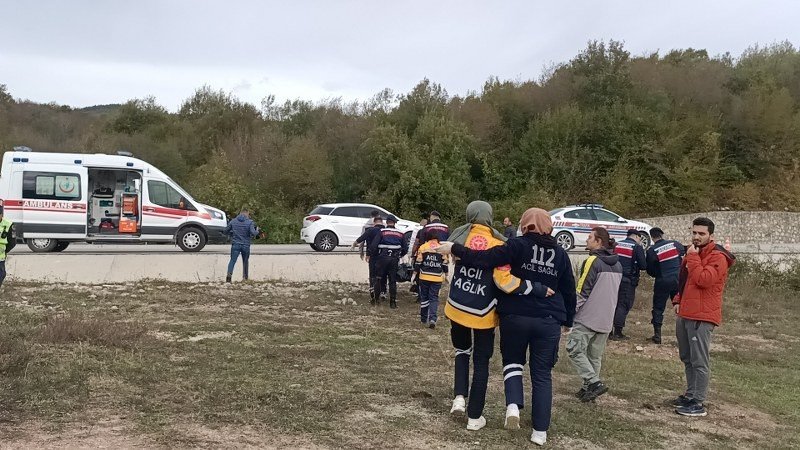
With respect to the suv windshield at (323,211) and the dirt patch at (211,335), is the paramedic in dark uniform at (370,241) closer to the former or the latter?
the dirt patch at (211,335)

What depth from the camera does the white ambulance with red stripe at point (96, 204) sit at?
16.9 m

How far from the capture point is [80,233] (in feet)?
56.3

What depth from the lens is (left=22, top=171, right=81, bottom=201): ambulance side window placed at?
55.4 feet

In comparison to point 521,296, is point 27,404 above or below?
below

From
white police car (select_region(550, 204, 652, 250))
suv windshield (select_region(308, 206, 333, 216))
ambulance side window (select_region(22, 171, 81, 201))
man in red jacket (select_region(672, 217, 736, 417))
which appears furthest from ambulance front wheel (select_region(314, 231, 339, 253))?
man in red jacket (select_region(672, 217, 736, 417))

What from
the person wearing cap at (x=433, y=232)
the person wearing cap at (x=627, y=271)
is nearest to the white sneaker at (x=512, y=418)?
the person wearing cap at (x=433, y=232)

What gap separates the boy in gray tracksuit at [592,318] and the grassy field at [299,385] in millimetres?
348

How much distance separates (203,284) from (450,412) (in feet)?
30.6

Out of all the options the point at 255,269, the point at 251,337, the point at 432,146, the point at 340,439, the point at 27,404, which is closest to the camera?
the point at 340,439

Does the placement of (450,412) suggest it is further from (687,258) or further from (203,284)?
(203,284)

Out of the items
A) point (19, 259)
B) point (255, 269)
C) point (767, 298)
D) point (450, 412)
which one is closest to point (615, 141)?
point (767, 298)

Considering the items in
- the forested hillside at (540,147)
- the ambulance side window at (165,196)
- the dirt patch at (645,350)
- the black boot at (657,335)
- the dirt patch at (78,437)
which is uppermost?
the forested hillside at (540,147)

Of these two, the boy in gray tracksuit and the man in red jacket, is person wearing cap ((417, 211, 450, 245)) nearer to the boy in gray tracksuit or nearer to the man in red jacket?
the boy in gray tracksuit

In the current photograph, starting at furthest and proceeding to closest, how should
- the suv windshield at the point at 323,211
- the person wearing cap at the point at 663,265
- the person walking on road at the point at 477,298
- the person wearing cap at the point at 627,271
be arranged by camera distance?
the suv windshield at the point at 323,211, the person wearing cap at the point at 627,271, the person wearing cap at the point at 663,265, the person walking on road at the point at 477,298
